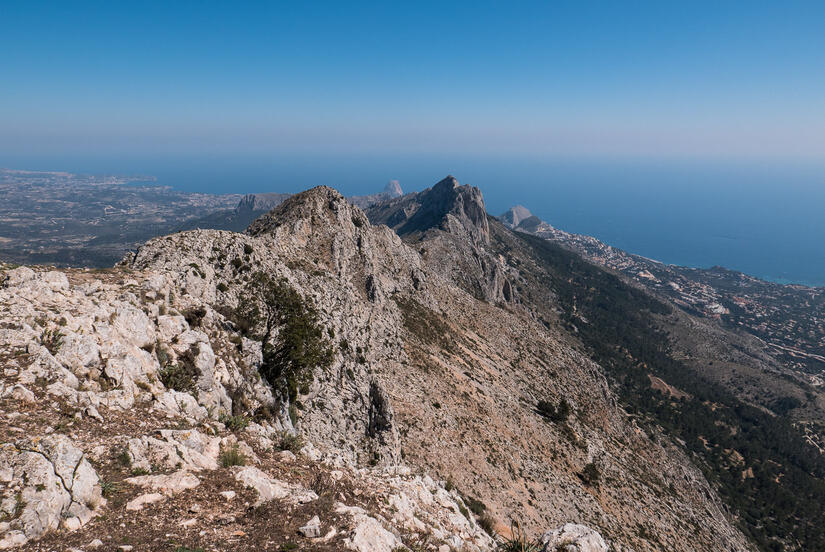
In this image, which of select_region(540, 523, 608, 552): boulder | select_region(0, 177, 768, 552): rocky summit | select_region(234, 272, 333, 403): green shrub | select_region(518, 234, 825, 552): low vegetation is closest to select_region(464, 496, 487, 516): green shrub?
select_region(0, 177, 768, 552): rocky summit

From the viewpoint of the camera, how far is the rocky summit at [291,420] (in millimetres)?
9188

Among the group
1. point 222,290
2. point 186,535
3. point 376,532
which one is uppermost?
point 222,290

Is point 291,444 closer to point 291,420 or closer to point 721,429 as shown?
point 291,420

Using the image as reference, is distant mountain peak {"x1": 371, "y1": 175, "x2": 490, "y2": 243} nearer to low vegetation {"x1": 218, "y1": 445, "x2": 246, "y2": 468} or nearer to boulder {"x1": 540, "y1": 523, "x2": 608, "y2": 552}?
boulder {"x1": 540, "y1": 523, "x2": 608, "y2": 552}

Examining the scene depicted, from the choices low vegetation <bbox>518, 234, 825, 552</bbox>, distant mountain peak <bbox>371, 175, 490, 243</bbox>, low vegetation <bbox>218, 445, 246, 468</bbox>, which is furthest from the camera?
distant mountain peak <bbox>371, 175, 490, 243</bbox>

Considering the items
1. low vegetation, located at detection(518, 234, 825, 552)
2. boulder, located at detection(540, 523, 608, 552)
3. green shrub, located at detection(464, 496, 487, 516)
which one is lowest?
low vegetation, located at detection(518, 234, 825, 552)

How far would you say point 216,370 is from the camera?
17.5 meters

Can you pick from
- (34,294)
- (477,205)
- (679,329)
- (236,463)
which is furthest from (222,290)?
(679,329)

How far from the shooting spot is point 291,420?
2112 cm

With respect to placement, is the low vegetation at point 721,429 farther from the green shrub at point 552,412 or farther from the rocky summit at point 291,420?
the green shrub at point 552,412

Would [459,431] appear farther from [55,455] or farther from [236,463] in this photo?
[55,455]

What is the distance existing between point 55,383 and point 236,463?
6097 millimetres

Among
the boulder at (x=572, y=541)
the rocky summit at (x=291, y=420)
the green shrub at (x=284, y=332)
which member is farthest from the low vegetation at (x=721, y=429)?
the green shrub at (x=284, y=332)

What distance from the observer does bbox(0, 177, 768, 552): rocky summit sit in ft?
30.1
